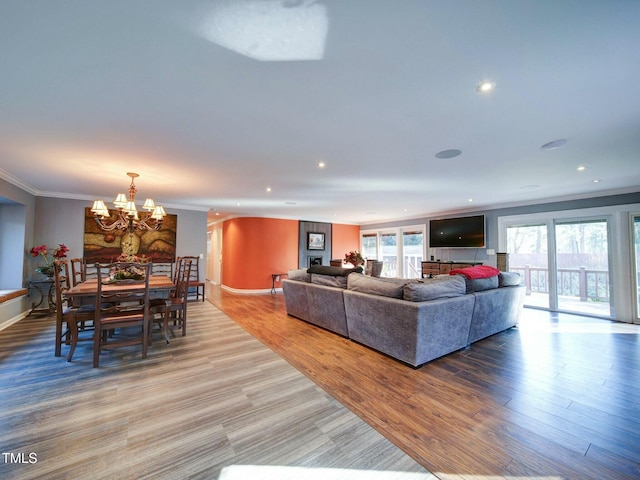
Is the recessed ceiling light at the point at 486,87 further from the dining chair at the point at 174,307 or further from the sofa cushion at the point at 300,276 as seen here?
the dining chair at the point at 174,307

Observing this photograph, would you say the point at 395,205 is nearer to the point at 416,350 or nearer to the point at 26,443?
the point at 416,350

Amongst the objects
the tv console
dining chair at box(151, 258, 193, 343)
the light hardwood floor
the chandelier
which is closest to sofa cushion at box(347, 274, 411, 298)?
the light hardwood floor

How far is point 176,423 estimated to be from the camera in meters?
1.84

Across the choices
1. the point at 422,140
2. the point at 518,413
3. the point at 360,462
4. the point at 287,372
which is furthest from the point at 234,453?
the point at 422,140

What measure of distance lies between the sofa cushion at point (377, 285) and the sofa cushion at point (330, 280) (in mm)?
167

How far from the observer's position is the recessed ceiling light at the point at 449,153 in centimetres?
287

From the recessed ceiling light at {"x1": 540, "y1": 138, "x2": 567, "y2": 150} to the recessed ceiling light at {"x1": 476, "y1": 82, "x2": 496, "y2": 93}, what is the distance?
1.50 m

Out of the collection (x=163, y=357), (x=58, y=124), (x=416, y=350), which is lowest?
(x=163, y=357)

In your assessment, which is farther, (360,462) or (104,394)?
(104,394)

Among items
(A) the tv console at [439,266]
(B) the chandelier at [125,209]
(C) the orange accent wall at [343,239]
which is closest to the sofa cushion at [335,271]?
(B) the chandelier at [125,209]

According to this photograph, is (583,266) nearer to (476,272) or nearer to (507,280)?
(507,280)

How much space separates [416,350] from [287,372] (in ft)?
4.60

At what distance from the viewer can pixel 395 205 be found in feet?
20.7

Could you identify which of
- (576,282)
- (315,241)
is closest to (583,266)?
(576,282)
